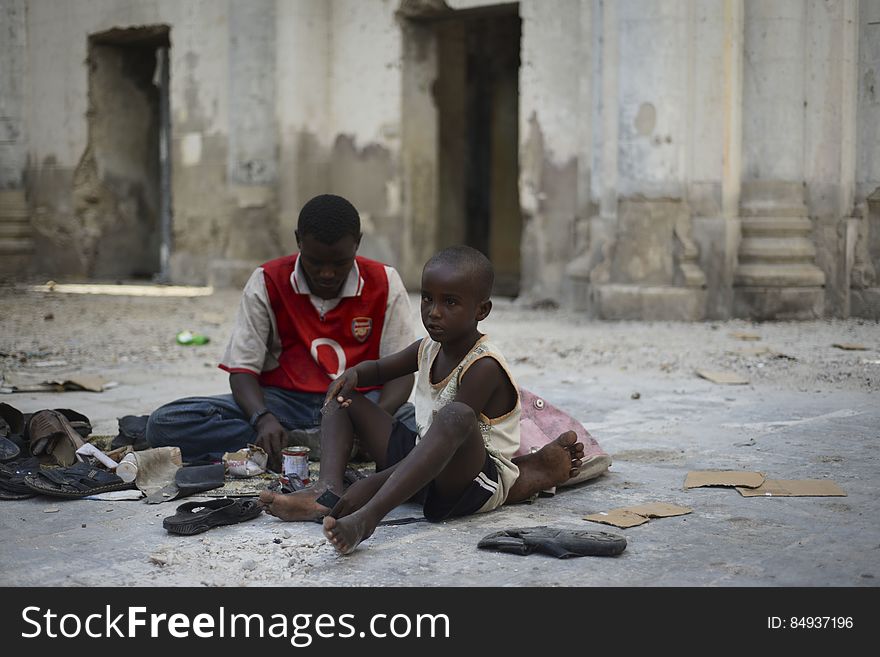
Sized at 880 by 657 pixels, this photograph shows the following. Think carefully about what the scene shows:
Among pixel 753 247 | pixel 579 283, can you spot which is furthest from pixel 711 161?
pixel 579 283

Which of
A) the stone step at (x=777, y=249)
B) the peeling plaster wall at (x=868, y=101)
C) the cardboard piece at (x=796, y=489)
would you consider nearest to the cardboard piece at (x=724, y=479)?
the cardboard piece at (x=796, y=489)

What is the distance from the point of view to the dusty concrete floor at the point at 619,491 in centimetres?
267

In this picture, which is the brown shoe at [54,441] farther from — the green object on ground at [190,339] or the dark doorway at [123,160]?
the dark doorway at [123,160]

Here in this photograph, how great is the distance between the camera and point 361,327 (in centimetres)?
402

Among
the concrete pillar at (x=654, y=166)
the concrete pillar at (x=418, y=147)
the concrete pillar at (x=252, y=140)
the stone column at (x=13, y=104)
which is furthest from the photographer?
the stone column at (x=13, y=104)

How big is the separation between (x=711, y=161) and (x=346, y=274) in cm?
549

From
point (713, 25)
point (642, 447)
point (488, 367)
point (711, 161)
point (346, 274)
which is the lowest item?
point (642, 447)

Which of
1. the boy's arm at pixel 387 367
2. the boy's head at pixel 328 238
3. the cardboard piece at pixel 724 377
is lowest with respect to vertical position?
the cardboard piece at pixel 724 377

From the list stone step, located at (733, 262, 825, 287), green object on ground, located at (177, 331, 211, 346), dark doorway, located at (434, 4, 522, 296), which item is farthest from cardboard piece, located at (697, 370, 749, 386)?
dark doorway, located at (434, 4, 522, 296)

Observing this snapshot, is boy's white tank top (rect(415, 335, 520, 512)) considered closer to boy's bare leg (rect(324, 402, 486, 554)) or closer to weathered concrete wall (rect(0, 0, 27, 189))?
boy's bare leg (rect(324, 402, 486, 554))

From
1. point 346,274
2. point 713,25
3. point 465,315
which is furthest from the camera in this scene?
point 713,25

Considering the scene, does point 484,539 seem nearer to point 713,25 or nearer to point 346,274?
point 346,274

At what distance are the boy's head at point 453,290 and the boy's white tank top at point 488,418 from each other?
10cm

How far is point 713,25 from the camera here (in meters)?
8.52
